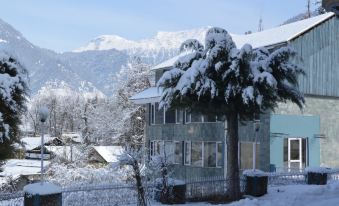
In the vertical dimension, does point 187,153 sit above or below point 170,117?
below

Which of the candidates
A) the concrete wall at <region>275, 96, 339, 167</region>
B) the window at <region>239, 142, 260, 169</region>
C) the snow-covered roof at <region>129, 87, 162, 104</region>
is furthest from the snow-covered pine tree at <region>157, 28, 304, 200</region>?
the snow-covered roof at <region>129, 87, 162, 104</region>

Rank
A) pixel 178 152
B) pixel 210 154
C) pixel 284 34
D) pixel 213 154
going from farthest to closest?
pixel 178 152, pixel 210 154, pixel 213 154, pixel 284 34

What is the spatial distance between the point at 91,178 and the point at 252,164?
13284 millimetres

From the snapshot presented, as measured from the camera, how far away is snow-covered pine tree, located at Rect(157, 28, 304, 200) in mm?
16547

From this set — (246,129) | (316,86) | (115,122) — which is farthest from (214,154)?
(115,122)

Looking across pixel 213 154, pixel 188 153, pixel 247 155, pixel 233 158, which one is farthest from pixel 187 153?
pixel 233 158

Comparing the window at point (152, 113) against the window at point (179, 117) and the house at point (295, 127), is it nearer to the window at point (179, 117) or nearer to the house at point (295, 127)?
the window at point (179, 117)

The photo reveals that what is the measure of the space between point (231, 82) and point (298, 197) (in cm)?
407

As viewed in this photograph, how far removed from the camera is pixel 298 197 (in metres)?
15.7

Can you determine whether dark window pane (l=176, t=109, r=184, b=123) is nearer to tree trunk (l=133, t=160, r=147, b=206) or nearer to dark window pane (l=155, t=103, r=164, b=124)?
dark window pane (l=155, t=103, r=164, b=124)

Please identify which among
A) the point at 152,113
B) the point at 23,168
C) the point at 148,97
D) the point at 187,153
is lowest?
the point at 23,168

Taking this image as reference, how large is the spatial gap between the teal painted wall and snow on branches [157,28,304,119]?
788cm

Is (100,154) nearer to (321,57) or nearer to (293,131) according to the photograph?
(321,57)

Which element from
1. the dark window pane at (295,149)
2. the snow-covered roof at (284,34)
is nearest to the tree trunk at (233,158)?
the dark window pane at (295,149)
